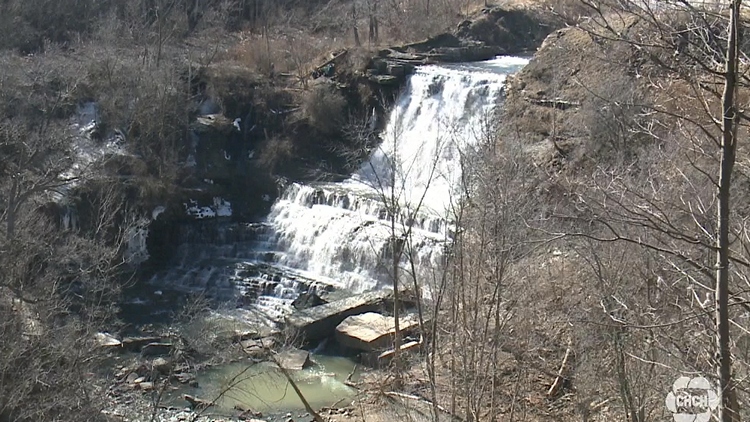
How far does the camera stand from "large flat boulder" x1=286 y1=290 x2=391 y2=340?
66.1 feet

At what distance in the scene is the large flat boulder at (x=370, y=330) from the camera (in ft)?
62.7

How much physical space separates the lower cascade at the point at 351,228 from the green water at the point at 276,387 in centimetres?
338

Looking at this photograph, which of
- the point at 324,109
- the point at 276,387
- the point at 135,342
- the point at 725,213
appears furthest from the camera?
the point at 324,109

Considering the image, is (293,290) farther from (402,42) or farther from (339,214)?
(402,42)

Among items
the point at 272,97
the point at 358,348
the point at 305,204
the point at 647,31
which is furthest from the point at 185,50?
the point at 647,31

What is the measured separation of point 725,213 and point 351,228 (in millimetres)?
20213

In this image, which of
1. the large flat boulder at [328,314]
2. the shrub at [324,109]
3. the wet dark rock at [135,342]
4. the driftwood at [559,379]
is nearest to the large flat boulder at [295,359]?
the large flat boulder at [328,314]

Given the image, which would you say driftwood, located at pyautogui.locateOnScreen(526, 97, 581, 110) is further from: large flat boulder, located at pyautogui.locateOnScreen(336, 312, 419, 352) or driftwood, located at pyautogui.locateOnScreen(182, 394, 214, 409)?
→ driftwood, located at pyautogui.locateOnScreen(182, 394, 214, 409)

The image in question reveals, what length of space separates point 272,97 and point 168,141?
521 centimetres

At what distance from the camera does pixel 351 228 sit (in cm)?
2436

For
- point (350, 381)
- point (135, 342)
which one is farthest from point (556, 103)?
point (135, 342)

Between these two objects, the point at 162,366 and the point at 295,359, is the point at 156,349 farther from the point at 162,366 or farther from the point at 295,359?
the point at 295,359

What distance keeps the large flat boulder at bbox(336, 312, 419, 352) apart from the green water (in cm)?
57

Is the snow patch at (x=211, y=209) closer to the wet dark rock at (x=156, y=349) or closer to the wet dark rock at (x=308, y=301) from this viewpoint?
the wet dark rock at (x=308, y=301)
